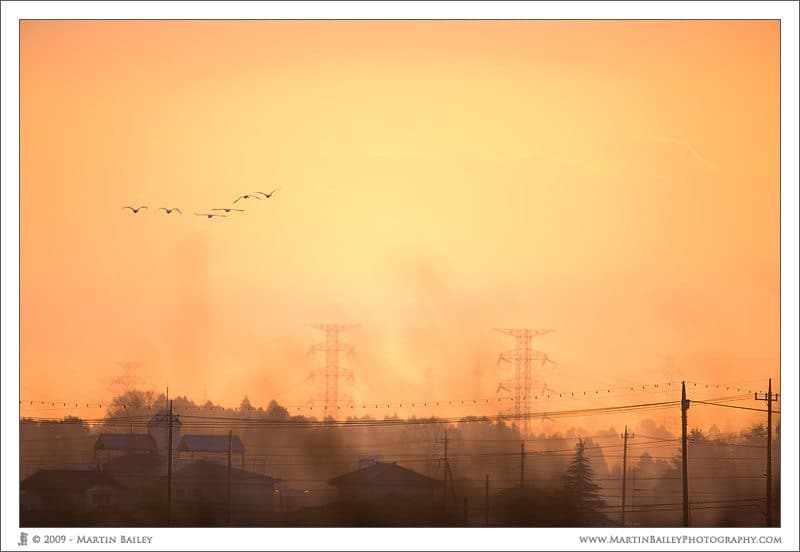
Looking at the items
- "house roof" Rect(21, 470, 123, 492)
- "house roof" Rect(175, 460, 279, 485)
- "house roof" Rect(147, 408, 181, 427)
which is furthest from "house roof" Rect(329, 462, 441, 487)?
"house roof" Rect(21, 470, 123, 492)

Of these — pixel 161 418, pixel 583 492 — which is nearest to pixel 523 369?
pixel 583 492

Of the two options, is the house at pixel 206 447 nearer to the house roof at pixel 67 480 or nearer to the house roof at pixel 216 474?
the house roof at pixel 216 474

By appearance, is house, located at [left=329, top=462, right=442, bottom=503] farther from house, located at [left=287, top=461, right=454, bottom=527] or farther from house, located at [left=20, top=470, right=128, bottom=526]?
house, located at [left=20, top=470, right=128, bottom=526]

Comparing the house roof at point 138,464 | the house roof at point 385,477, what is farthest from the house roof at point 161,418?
the house roof at point 385,477

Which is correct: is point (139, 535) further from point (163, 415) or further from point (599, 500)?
point (599, 500)

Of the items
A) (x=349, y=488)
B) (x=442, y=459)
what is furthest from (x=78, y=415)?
(x=442, y=459)
